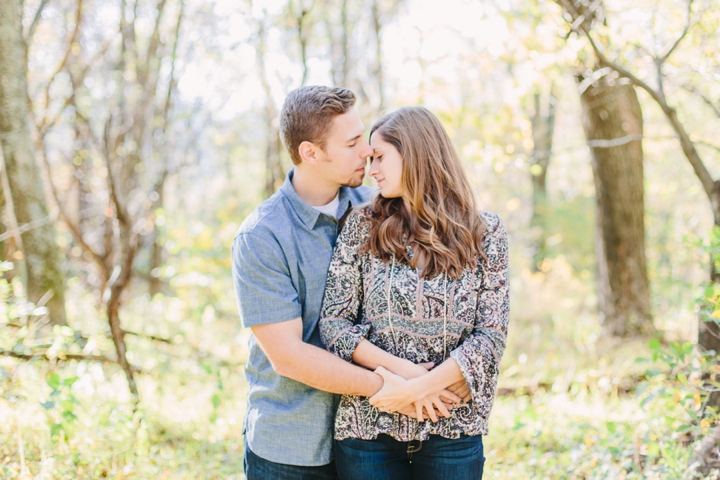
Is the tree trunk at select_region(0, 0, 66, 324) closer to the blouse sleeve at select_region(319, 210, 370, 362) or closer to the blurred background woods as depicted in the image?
the blurred background woods

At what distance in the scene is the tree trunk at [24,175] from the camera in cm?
398

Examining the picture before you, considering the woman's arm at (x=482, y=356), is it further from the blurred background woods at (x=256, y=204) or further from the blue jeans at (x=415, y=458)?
the blurred background woods at (x=256, y=204)

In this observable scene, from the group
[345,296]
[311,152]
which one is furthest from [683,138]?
[345,296]

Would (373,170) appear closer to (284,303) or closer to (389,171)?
(389,171)

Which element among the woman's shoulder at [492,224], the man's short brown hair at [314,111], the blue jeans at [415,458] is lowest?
the blue jeans at [415,458]

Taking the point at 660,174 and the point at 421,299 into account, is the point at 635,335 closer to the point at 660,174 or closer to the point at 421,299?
the point at 421,299

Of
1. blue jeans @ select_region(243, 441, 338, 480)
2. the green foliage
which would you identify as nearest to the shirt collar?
blue jeans @ select_region(243, 441, 338, 480)

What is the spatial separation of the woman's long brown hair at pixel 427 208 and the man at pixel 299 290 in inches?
7.3

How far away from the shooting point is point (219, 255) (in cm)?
559

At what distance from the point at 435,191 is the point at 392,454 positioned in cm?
94

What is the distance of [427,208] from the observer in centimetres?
209

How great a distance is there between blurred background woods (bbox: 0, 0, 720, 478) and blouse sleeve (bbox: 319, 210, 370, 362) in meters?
0.72

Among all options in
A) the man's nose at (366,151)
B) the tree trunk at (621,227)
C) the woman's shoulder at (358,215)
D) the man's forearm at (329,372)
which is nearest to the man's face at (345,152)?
the man's nose at (366,151)

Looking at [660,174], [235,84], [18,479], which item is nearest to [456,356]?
[18,479]
